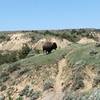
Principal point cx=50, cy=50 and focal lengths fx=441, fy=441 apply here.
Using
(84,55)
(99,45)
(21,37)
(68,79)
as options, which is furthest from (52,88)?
(21,37)

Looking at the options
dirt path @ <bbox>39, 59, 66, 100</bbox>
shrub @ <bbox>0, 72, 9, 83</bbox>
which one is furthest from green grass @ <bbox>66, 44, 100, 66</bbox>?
shrub @ <bbox>0, 72, 9, 83</bbox>

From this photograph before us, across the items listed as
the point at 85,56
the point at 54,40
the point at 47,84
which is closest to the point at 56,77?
the point at 47,84

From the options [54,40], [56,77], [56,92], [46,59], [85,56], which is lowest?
[54,40]

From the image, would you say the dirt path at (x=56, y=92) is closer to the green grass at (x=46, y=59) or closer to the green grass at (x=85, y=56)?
the green grass at (x=85, y=56)

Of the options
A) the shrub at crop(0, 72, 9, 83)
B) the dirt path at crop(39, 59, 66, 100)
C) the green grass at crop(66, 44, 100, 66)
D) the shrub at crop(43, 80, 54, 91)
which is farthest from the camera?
the shrub at crop(0, 72, 9, 83)

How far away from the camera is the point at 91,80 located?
29.5 m

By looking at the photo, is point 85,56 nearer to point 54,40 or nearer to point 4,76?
point 4,76

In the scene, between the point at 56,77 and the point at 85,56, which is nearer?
the point at 56,77

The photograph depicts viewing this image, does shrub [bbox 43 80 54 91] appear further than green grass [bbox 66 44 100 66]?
No

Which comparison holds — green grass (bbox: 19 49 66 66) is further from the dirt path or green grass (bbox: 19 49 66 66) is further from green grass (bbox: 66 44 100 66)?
the dirt path

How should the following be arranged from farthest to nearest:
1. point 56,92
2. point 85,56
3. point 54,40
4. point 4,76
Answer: point 54,40
point 4,76
point 85,56
point 56,92

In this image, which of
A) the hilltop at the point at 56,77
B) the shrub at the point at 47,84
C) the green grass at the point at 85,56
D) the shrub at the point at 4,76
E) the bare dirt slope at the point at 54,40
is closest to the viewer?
the hilltop at the point at 56,77

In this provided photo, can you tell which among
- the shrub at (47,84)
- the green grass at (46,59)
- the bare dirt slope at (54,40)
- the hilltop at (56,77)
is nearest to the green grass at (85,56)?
the hilltop at (56,77)

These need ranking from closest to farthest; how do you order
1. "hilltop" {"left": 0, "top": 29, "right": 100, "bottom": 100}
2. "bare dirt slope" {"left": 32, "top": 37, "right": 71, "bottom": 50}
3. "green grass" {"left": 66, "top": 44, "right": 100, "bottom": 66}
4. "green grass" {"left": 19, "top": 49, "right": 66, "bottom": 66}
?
"hilltop" {"left": 0, "top": 29, "right": 100, "bottom": 100}, "green grass" {"left": 66, "top": 44, "right": 100, "bottom": 66}, "green grass" {"left": 19, "top": 49, "right": 66, "bottom": 66}, "bare dirt slope" {"left": 32, "top": 37, "right": 71, "bottom": 50}
